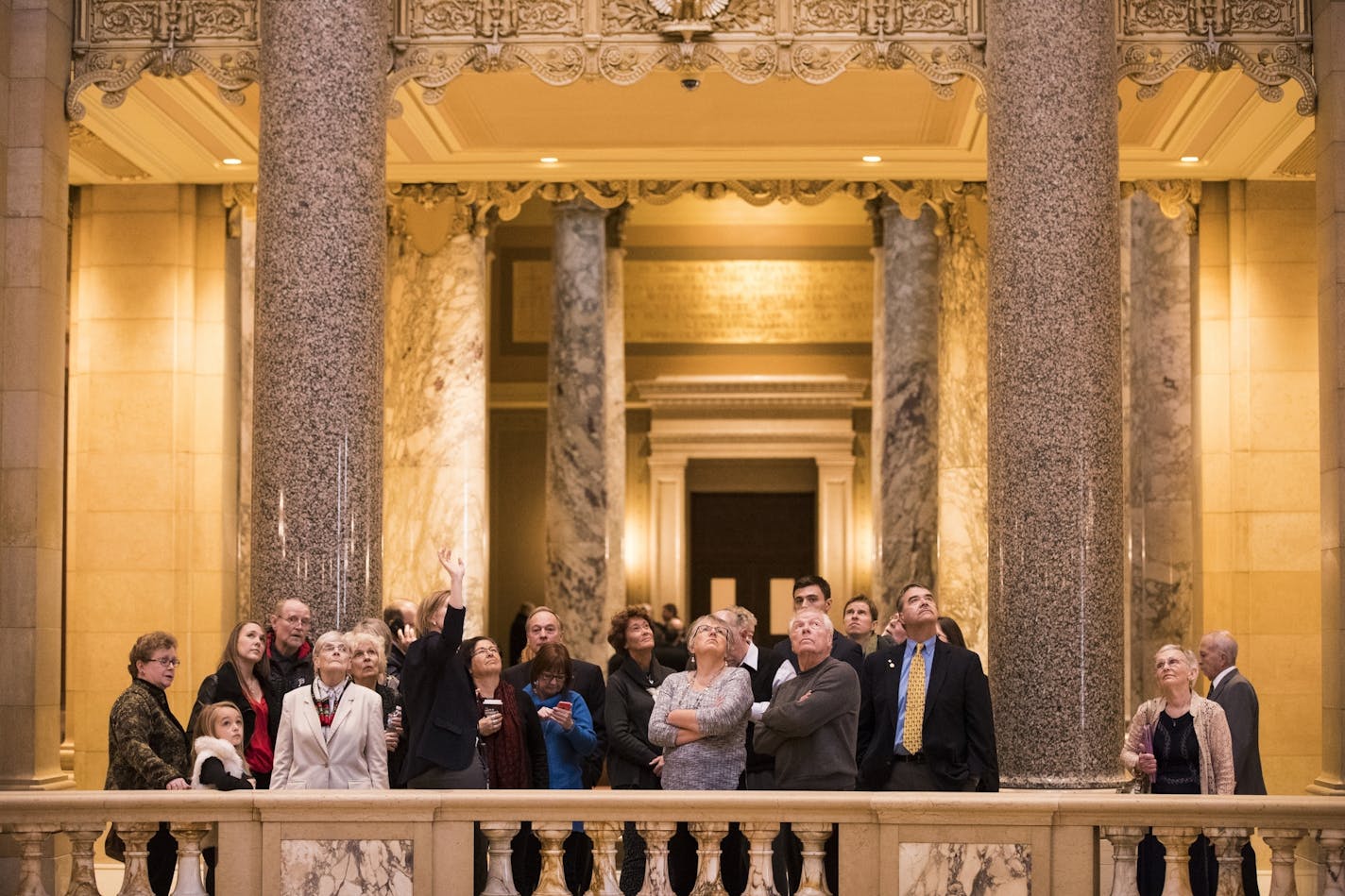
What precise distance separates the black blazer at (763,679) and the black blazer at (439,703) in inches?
61.8

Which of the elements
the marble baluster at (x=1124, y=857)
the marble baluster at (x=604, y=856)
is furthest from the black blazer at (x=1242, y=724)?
the marble baluster at (x=604, y=856)

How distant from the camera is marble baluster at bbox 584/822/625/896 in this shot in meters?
8.33

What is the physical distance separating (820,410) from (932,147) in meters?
8.78

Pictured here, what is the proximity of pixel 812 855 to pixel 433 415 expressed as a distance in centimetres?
908

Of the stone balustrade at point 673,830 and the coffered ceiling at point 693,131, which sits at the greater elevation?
the coffered ceiling at point 693,131

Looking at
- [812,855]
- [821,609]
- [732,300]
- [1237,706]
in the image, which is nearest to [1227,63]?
[1237,706]

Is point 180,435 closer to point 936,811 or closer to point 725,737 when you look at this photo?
point 725,737

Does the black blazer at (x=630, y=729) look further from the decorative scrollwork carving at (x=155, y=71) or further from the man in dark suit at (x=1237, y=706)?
the decorative scrollwork carving at (x=155, y=71)

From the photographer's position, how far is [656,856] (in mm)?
8289

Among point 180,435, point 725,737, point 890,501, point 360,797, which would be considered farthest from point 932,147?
point 360,797

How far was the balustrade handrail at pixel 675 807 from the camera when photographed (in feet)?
26.9

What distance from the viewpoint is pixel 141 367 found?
50.1 ft

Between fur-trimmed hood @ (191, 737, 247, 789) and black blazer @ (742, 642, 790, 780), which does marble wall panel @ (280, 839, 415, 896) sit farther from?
black blazer @ (742, 642, 790, 780)

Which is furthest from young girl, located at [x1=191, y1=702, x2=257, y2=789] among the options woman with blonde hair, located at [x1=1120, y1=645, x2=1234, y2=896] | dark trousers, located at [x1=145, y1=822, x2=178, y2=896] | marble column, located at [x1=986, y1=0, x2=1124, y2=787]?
marble column, located at [x1=986, y1=0, x2=1124, y2=787]
